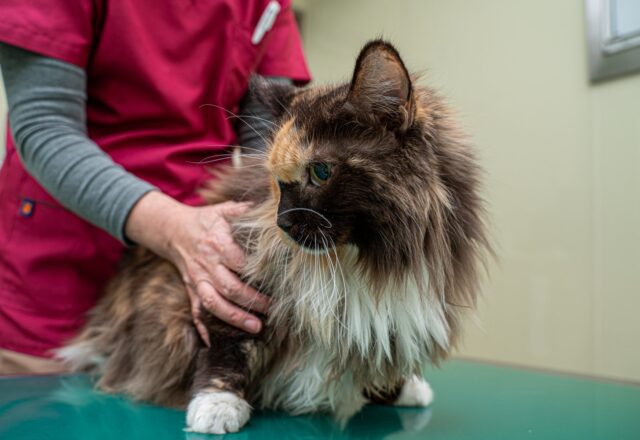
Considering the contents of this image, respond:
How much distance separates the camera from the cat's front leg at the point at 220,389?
0.90 m

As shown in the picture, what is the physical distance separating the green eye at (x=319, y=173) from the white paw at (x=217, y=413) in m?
0.42

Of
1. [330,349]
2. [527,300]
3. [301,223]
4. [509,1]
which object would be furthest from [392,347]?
[509,1]

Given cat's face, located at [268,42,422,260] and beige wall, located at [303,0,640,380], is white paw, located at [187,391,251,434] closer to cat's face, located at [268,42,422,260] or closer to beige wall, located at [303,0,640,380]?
cat's face, located at [268,42,422,260]

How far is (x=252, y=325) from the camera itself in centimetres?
98

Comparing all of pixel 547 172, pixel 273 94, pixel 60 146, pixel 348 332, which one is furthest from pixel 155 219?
pixel 547 172

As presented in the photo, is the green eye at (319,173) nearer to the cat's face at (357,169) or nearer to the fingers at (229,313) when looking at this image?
the cat's face at (357,169)

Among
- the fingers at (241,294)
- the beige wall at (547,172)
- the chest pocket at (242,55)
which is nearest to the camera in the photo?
the fingers at (241,294)

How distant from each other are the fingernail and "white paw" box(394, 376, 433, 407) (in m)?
0.40

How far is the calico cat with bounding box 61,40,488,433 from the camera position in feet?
2.84

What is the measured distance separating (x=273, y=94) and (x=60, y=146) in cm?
46

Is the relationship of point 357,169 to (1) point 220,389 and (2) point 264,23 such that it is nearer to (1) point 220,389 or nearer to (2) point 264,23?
(1) point 220,389

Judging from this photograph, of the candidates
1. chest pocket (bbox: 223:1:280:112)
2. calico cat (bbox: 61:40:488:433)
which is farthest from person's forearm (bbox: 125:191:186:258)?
chest pocket (bbox: 223:1:280:112)

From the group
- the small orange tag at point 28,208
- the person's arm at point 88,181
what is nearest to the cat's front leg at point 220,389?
the person's arm at point 88,181

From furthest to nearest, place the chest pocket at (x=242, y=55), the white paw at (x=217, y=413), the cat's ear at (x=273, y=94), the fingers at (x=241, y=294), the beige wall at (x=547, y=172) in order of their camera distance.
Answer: the beige wall at (x=547, y=172), the chest pocket at (x=242, y=55), the cat's ear at (x=273, y=94), the fingers at (x=241, y=294), the white paw at (x=217, y=413)
